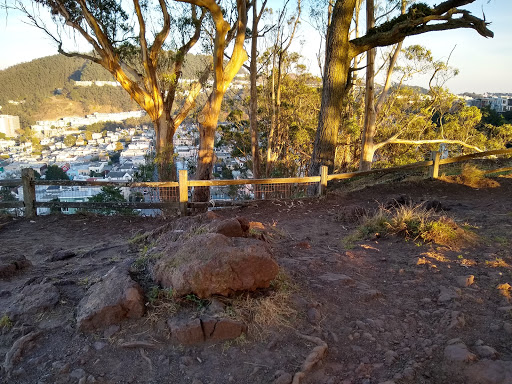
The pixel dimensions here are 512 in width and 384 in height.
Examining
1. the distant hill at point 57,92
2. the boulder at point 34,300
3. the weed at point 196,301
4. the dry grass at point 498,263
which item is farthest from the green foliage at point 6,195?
the distant hill at point 57,92

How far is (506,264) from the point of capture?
15.1ft

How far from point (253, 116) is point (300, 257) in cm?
1336

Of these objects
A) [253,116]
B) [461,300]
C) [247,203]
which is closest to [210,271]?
[461,300]

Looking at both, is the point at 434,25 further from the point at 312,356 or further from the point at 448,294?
the point at 312,356

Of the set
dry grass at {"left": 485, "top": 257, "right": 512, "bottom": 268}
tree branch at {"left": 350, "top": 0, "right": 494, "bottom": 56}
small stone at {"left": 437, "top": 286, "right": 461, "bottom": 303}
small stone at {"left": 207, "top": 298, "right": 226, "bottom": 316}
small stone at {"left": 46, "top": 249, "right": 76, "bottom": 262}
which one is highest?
tree branch at {"left": 350, "top": 0, "right": 494, "bottom": 56}

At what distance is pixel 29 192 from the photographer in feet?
29.3

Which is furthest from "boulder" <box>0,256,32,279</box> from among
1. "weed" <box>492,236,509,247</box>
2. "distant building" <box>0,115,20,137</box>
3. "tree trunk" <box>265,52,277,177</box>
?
"distant building" <box>0,115,20,137</box>

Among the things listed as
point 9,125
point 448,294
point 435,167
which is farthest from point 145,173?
point 9,125

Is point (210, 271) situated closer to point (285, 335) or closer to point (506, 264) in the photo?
point (285, 335)

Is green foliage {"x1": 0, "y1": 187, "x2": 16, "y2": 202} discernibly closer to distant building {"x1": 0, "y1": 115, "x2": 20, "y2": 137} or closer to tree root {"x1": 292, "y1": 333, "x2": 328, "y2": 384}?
tree root {"x1": 292, "y1": 333, "x2": 328, "y2": 384}

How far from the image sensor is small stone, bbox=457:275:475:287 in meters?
4.11

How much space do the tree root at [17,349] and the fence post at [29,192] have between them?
21.5 feet

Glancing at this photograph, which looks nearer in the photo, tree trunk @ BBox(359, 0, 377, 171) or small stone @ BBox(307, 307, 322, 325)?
small stone @ BBox(307, 307, 322, 325)

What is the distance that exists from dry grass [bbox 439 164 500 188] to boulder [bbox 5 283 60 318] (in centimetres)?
1040
